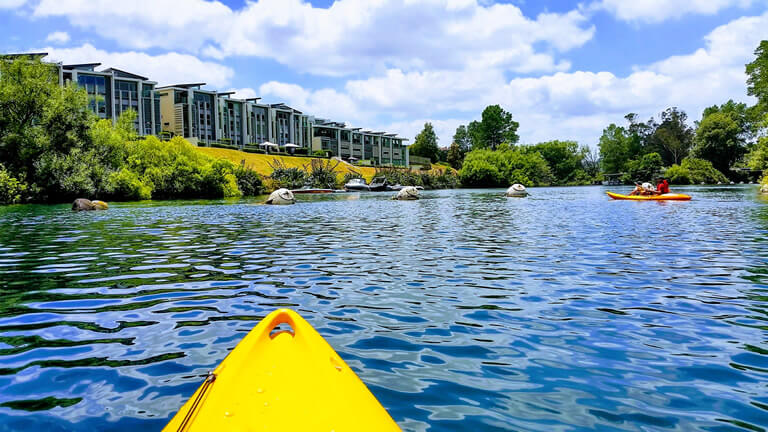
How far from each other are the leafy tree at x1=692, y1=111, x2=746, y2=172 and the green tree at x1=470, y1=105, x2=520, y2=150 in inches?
1729

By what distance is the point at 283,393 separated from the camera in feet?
8.02

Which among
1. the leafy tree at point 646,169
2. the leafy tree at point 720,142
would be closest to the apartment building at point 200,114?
the leafy tree at point 646,169

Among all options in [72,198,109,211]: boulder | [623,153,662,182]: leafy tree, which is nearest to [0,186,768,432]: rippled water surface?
[72,198,109,211]: boulder

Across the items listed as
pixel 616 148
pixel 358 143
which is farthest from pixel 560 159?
pixel 358 143

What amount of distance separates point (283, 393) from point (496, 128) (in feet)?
425

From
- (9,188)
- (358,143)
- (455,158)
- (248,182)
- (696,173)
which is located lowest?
(9,188)

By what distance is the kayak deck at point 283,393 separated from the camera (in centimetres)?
223

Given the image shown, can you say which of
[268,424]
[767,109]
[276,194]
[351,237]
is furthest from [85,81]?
[767,109]

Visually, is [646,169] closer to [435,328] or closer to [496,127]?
[496,127]

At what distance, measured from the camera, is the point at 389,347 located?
177 inches

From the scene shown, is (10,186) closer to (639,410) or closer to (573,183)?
(639,410)

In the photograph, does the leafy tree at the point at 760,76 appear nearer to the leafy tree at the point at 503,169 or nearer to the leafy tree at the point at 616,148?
the leafy tree at the point at 503,169

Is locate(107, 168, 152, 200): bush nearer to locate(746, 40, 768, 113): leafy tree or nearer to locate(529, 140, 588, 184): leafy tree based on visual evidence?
locate(746, 40, 768, 113): leafy tree

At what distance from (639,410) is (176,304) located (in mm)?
5449
